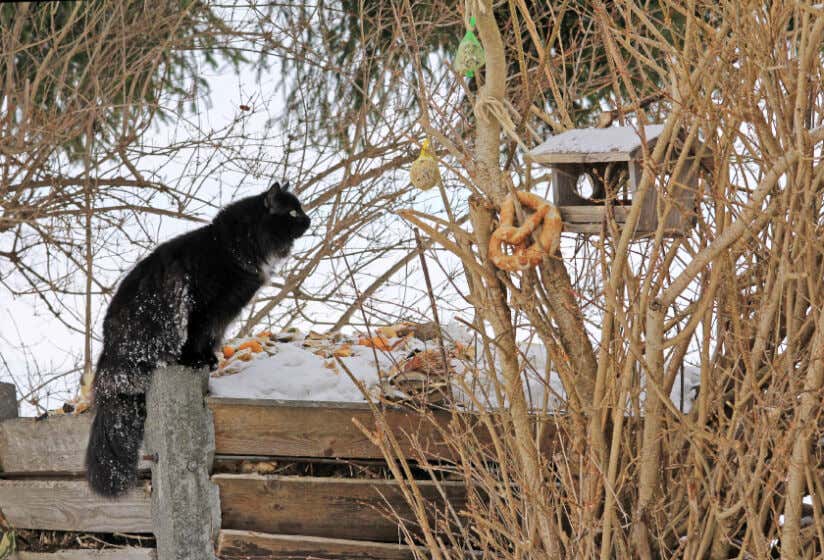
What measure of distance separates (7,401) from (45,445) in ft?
1.33

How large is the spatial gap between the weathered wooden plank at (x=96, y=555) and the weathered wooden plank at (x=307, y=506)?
51 centimetres

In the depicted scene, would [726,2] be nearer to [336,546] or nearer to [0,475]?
[336,546]

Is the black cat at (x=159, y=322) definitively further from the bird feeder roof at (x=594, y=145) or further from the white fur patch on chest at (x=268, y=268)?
the bird feeder roof at (x=594, y=145)

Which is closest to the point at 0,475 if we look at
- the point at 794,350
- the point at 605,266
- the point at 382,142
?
the point at 382,142

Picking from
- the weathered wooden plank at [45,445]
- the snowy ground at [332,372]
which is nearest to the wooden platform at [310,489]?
the snowy ground at [332,372]


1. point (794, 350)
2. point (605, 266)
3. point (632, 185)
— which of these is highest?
point (632, 185)

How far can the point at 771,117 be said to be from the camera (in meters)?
2.73

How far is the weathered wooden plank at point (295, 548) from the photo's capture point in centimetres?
409

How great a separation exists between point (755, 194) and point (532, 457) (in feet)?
3.18

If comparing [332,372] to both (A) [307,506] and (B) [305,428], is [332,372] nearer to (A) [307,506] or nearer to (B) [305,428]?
(B) [305,428]

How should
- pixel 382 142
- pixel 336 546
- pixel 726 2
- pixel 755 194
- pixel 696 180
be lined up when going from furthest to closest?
pixel 382 142 < pixel 336 546 < pixel 696 180 < pixel 726 2 < pixel 755 194

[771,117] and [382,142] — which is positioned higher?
[382,142]

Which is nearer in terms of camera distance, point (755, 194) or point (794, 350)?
point (755, 194)

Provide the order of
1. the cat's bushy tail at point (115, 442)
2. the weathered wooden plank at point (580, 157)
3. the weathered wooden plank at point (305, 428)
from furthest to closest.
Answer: the cat's bushy tail at point (115, 442)
the weathered wooden plank at point (305, 428)
the weathered wooden plank at point (580, 157)
